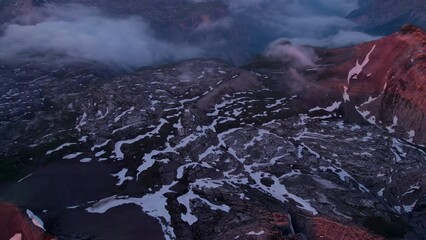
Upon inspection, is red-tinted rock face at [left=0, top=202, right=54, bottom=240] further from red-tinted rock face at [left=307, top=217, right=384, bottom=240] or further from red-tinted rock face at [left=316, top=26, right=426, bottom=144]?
red-tinted rock face at [left=316, top=26, right=426, bottom=144]

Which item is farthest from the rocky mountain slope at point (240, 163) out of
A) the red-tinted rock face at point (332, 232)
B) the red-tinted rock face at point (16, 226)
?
the red-tinted rock face at point (16, 226)

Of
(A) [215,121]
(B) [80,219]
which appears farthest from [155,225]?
(A) [215,121]

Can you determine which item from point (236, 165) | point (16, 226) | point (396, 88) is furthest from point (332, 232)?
point (396, 88)

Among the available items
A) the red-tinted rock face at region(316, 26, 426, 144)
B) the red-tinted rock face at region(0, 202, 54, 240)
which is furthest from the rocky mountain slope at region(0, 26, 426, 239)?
the red-tinted rock face at region(0, 202, 54, 240)

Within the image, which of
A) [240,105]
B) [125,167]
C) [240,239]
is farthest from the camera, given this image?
[240,105]

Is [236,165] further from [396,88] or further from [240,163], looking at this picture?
[396,88]

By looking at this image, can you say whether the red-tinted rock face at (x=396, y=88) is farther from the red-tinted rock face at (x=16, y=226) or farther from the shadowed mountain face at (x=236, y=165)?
the red-tinted rock face at (x=16, y=226)

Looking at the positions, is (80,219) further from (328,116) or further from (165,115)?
(328,116)
